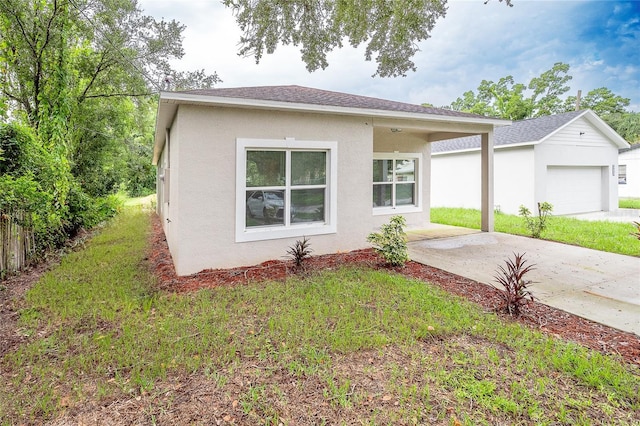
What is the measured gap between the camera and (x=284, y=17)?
6707 mm

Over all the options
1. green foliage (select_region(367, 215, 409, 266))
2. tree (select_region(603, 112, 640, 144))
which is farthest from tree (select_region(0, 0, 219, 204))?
tree (select_region(603, 112, 640, 144))

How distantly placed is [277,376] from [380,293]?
2.39 meters

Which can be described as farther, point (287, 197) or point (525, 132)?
point (525, 132)

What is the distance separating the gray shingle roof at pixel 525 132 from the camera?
14.1 metres

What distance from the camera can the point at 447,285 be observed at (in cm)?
539

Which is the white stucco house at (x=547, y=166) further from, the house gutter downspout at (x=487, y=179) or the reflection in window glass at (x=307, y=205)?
the reflection in window glass at (x=307, y=205)

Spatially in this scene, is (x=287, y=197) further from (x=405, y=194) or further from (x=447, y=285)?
(x=405, y=194)

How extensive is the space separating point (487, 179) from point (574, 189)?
890 centimetres

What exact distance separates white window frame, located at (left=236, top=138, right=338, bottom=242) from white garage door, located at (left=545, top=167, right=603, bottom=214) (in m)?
11.7

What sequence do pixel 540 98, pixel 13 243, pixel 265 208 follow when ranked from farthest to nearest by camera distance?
pixel 540 98 < pixel 265 208 < pixel 13 243

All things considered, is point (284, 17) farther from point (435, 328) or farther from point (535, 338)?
point (535, 338)

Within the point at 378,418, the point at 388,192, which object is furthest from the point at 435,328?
the point at 388,192

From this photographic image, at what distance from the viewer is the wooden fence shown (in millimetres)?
5953

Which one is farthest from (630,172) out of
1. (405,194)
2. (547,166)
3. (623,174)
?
(405,194)
